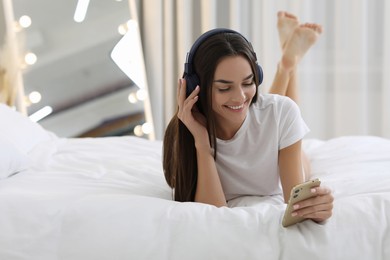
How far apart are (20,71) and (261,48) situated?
1.25 m

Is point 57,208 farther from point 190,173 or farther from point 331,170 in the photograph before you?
point 331,170

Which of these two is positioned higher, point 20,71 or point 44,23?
point 44,23

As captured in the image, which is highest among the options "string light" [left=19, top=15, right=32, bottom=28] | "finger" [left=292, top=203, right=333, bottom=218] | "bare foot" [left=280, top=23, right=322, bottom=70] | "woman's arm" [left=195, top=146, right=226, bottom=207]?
"string light" [left=19, top=15, right=32, bottom=28]

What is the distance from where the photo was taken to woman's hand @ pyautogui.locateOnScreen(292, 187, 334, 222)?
3.76 feet

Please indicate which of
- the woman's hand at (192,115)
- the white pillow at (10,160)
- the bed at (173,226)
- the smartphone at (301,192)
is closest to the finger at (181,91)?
the woman's hand at (192,115)

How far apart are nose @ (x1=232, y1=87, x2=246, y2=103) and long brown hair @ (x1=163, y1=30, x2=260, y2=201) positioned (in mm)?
52

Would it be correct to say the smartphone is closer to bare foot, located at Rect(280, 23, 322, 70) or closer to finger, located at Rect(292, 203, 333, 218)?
finger, located at Rect(292, 203, 333, 218)

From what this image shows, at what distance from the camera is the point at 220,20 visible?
3.44 meters

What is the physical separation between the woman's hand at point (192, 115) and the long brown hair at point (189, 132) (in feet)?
0.05

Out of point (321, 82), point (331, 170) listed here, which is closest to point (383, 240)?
point (331, 170)

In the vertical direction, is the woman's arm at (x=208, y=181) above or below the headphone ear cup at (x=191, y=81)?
below

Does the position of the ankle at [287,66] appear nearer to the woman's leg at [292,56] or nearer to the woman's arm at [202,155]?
the woman's leg at [292,56]

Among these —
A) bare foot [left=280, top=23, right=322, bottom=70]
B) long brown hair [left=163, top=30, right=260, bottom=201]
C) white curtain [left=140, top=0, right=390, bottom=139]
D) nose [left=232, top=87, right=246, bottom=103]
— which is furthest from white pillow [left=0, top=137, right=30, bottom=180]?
white curtain [left=140, top=0, right=390, bottom=139]

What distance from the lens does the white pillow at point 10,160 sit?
1689 mm
